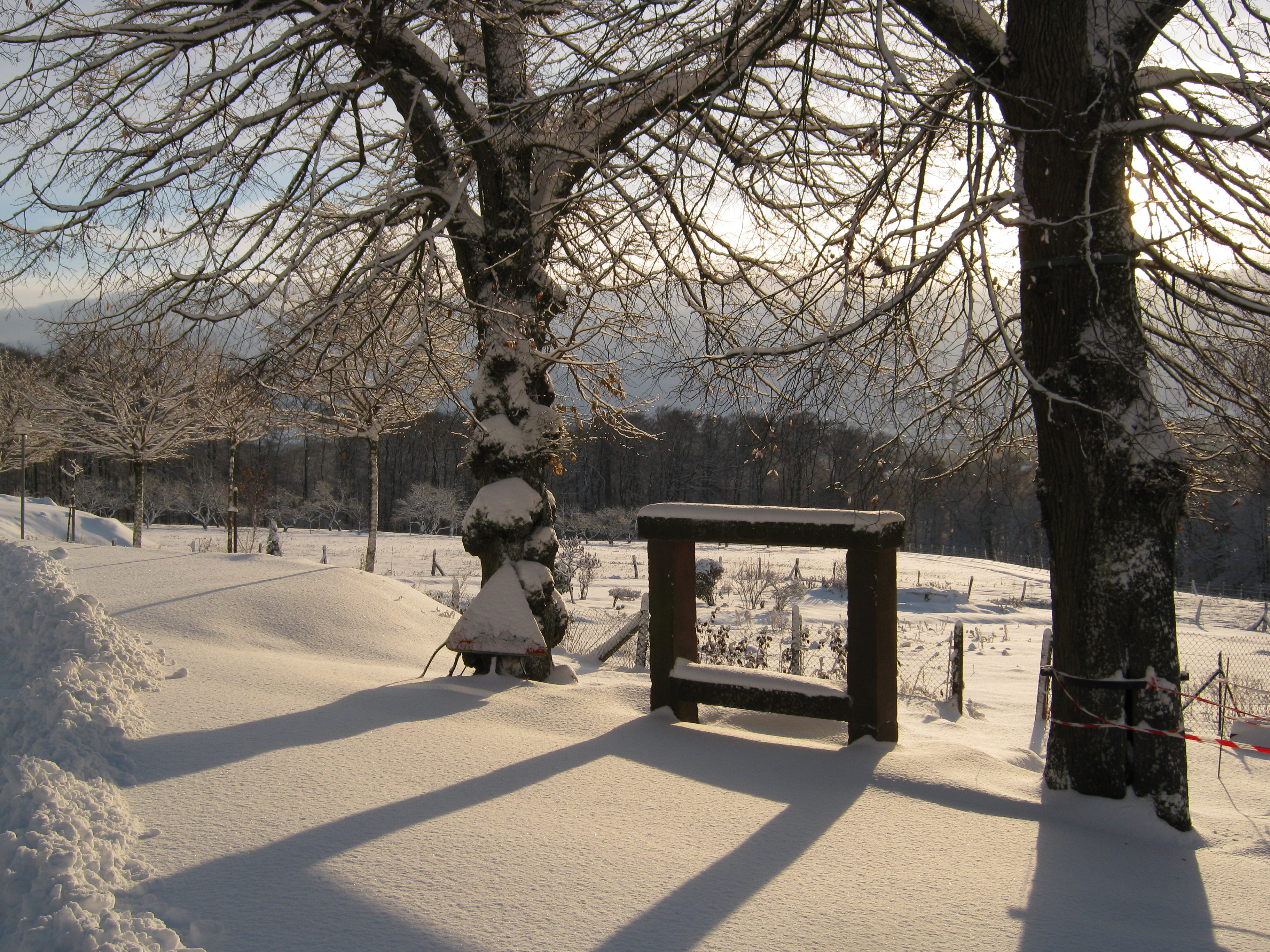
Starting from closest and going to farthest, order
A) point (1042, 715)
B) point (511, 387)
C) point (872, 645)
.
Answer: point (872, 645) < point (511, 387) < point (1042, 715)

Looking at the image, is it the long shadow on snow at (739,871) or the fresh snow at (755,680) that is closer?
the long shadow on snow at (739,871)

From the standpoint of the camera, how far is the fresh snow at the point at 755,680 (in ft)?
14.6

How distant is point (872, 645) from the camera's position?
14.0 ft

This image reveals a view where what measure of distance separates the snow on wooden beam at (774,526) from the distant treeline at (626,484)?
0.54 ft

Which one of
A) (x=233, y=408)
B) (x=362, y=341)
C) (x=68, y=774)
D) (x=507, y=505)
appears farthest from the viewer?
(x=233, y=408)

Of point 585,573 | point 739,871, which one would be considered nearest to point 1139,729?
point 739,871

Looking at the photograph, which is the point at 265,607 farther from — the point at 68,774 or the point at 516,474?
the point at 68,774

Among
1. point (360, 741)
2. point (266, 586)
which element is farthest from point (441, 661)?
point (360, 741)

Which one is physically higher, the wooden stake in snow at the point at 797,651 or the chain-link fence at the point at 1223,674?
the wooden stake in snow at the point at 797,651

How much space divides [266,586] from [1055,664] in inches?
265

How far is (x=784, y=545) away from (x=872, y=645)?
0.73 meters

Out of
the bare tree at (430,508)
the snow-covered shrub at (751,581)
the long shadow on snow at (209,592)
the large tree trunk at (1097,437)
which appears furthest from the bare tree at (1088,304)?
the bare tree at (430,508)

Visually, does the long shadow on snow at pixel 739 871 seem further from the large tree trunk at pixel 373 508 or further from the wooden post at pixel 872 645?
the large tree trunk at pixel 373 508

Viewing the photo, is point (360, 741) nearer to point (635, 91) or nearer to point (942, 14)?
point (635, 91)
